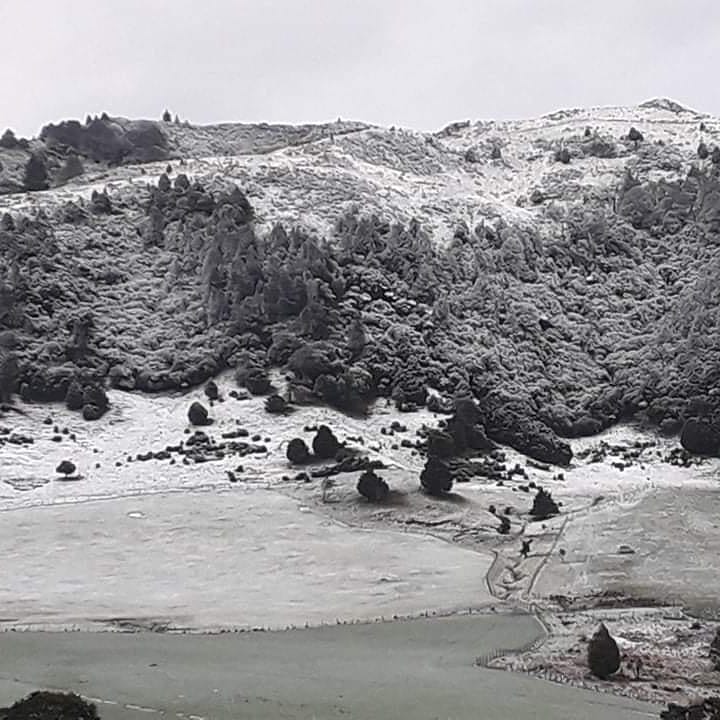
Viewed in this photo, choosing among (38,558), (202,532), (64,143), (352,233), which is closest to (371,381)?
(352,233)

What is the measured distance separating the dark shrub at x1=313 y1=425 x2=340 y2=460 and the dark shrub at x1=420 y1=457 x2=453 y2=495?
6.50 metres

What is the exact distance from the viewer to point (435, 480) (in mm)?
41344

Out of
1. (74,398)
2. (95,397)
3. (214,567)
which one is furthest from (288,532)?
(74,398)

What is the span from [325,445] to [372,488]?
6.57 meters

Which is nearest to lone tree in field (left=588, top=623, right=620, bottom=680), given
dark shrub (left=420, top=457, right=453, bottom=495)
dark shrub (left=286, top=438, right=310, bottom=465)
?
dark shrub (left=420, top=457, right=453, bottom=495)

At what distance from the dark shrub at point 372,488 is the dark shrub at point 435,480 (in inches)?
71.1

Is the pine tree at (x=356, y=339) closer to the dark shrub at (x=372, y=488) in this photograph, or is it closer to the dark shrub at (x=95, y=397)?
the dark shrub at (x=95, y=397)

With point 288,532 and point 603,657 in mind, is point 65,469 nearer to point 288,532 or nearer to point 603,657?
point 288,532

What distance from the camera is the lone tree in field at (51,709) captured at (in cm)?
1543

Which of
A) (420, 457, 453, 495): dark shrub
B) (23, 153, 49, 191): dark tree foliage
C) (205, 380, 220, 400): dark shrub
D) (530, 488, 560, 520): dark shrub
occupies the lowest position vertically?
(530, 488, 560, 520): dark shrub

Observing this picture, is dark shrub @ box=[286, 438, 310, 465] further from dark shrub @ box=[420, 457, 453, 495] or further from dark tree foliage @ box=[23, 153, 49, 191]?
dark tree foliage @ box=[23, 153, 49, 191]

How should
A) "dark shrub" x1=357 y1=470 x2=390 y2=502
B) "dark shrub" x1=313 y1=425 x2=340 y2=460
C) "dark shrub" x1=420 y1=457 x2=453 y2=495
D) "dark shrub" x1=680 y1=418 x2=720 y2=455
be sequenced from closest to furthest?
"dark shrub" x1=357 y1=470 x2=390 y2=502
"dark shrub" x1=420 y1=457 x2=453 y2=495
"dark shrub" x1=313 y1=425 x2=340 y2=460
"dark shrub" x1=680 y1=418 x2=720 y2=455

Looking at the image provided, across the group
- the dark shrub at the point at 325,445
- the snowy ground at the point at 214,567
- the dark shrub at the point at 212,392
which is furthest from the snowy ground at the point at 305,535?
the dark shrub at the point at 212,392

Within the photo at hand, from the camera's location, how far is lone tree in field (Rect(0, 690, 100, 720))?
15430mm
